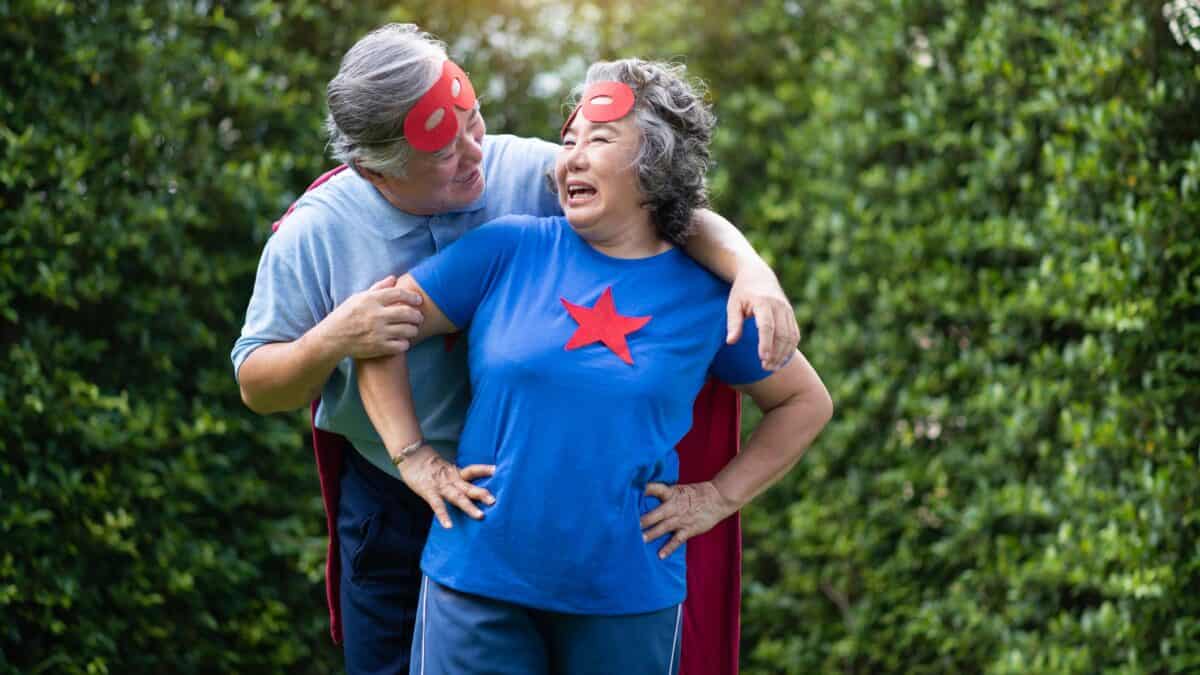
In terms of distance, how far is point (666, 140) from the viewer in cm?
270

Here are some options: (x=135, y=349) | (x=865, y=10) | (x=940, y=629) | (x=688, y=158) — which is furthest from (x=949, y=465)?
(x=135, y=349)

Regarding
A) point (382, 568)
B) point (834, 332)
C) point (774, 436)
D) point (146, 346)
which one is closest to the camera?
point (774, 436)

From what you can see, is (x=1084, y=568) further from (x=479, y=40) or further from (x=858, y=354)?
(x=479, y=40)

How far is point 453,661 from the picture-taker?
2.58 meters

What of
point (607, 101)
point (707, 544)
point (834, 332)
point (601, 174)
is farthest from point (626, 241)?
point (834, 332)

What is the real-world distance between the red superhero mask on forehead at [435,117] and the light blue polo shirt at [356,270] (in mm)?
205

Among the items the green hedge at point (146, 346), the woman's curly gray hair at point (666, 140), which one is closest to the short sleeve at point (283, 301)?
the woman's curly gray hair at point (666, 140)

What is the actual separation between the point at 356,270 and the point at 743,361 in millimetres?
770

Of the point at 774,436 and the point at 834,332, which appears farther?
the point at 834,332

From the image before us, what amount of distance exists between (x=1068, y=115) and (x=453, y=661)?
2.58 m

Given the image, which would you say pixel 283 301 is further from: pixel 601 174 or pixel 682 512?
pixel 682 512

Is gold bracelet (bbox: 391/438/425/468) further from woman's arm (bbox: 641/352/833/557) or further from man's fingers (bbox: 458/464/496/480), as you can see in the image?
woman's arm (bbox: 641/352/833/557)

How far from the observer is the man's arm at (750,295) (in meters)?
2.52

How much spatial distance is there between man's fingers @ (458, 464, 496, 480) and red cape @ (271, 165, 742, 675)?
1.66 ft
